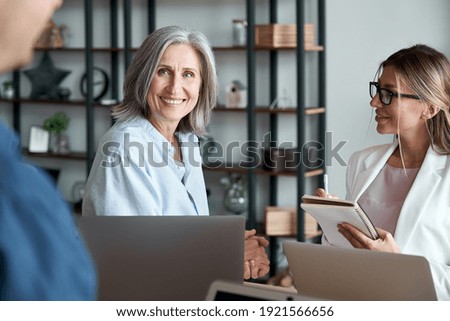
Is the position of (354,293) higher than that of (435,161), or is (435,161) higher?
(435,161)

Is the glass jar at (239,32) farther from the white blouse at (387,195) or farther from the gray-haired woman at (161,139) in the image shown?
the white blouse at (387,195)

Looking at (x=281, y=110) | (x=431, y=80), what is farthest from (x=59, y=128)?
(x=431, y=80)

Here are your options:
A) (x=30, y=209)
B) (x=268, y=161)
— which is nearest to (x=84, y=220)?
(x=30, y=209)

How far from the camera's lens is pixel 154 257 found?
1.84m

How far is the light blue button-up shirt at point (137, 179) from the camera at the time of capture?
8.16 feet

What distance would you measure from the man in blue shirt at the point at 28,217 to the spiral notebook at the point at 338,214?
1.38 metres

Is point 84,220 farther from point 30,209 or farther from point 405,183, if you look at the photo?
point 405,183

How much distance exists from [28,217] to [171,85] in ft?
6.44

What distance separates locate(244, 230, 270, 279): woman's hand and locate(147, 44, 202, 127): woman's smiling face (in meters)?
0.57

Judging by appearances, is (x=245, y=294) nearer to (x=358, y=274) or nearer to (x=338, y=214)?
(x=358, y=274)

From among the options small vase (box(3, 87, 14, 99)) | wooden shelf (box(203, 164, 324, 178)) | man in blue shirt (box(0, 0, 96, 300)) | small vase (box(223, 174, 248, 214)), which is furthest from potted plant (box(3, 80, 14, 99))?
man in blue shirt (box(0, 0, 96, 300))

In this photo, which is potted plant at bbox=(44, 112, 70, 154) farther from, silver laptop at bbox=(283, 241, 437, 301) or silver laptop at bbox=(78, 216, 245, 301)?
silver laptop at bbox=(283, 241, 437, 301)

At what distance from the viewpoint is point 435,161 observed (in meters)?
2.80
